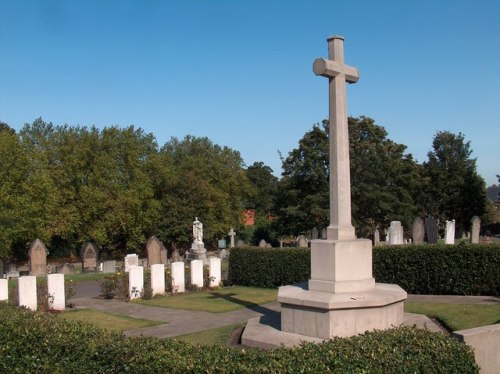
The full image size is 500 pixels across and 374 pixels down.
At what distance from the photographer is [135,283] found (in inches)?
672

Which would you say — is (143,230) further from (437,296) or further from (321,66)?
(321,66)

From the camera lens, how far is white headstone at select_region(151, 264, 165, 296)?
57.6 feet

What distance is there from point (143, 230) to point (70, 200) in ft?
25.4

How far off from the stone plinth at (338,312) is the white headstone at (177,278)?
9473mm

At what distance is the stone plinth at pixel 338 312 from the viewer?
28.2 feet

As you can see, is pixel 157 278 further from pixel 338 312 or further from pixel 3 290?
pixel 338 312

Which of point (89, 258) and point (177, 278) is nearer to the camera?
point (177, 278)

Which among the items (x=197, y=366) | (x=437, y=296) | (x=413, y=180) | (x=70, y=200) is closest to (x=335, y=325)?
(x=197, y=366)

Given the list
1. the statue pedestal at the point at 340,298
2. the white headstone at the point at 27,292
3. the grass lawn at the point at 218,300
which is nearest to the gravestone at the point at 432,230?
the grass lawn at the point at 218,300

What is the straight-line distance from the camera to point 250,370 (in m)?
5.01

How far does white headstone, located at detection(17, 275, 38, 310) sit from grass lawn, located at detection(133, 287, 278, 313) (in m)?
3.15

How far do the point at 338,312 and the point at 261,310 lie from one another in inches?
222

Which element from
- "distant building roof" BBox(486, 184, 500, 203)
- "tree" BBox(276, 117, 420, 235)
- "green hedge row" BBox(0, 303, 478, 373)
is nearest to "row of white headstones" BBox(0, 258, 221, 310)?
"green hedge row" BBox(0, 303, 478, 373)

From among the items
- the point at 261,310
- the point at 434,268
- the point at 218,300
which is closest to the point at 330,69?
the point at 261,310
